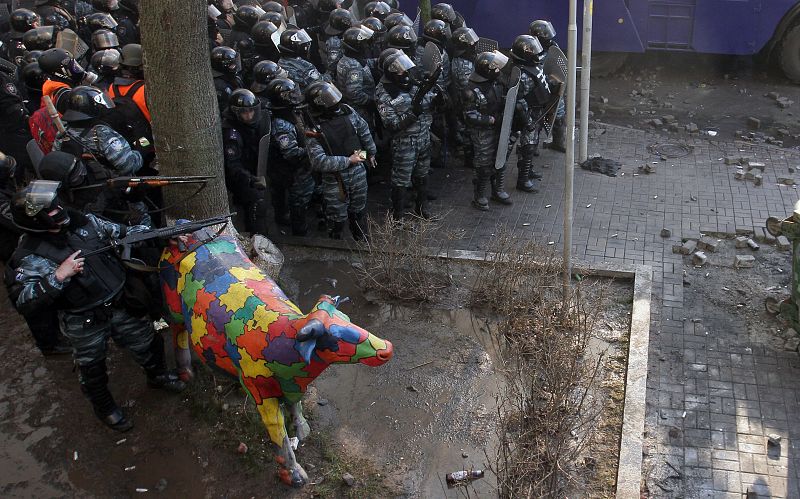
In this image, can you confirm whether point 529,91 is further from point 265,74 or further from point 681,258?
point 265,74

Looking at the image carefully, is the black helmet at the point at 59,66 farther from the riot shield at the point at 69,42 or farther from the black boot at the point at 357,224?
the black boot at the point at 357,224

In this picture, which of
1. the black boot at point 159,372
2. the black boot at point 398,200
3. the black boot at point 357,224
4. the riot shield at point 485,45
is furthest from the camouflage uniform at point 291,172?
the riot shield at point 485,45

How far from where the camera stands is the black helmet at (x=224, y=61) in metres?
7.96

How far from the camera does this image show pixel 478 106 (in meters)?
8.27

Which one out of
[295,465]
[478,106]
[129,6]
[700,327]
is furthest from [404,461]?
[129,6]

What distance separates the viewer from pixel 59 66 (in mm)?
7211

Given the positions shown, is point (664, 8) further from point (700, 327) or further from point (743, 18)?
point (700, 327)

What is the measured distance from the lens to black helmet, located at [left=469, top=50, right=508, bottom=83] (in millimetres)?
8102

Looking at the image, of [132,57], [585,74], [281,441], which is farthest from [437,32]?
[281,441]

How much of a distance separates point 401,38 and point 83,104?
3816mm

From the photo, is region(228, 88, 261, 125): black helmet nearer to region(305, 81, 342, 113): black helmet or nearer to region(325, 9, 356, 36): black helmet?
region(305, 81, 342, 113): black helmet

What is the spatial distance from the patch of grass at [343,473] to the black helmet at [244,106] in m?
3.07

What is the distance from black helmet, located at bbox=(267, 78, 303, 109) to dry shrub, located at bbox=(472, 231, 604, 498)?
2.33m

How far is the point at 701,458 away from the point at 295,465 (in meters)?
2.70
